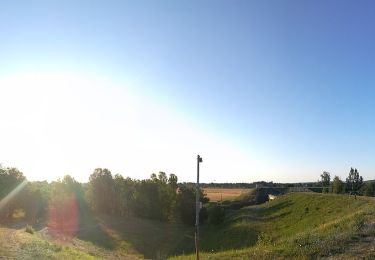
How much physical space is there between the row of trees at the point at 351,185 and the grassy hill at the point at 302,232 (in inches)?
513

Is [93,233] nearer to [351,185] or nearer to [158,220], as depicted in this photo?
[158,220]

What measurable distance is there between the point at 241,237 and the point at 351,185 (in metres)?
65.2

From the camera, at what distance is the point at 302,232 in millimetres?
47562

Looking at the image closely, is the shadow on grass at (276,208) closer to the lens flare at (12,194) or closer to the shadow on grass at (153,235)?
the shadow on grass at (153,235)

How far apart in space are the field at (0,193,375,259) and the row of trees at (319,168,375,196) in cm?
1459

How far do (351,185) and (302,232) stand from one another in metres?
82.3

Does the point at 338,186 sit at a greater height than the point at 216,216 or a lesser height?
greater

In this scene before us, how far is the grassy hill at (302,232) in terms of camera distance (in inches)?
1177

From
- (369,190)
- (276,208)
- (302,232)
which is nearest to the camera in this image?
(302,232)

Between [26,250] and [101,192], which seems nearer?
[26,250]

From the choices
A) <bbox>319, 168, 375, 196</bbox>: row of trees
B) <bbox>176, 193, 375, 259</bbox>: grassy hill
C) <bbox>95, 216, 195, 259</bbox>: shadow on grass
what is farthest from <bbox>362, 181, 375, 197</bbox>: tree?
<bbox>95, 216, 195, 259</bbox>: shadow on grass

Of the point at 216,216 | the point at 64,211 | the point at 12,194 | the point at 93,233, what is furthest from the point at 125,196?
the point at 93,233

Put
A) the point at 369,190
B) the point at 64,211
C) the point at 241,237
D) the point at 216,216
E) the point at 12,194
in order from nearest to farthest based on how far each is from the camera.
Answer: the point at 241,237, the point at 12,194, the point at 216,216, the point at 369,190, the point at 64,211

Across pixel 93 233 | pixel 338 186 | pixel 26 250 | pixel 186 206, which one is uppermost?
pixel 338 186
